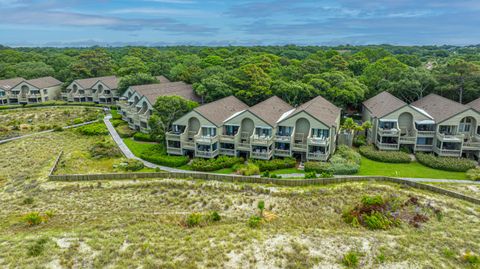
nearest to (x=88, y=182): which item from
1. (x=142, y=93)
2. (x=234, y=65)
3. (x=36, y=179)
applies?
(x=36, y=179)

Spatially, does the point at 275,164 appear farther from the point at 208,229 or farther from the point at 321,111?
the point at 208,229

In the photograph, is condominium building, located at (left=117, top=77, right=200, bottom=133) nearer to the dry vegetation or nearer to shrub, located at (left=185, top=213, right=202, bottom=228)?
the dry vegetation

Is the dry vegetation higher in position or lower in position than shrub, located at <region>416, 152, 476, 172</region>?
lower

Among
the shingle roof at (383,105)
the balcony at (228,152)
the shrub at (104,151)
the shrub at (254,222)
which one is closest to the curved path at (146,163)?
the shrub at (104,151)

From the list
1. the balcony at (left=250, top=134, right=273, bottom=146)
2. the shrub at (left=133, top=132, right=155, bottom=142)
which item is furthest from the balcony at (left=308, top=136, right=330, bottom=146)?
the shrub at (left=133, top=132, right=155, bottom=142)

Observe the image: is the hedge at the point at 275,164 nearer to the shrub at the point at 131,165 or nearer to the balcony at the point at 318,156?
the balcony at the point at 318,156

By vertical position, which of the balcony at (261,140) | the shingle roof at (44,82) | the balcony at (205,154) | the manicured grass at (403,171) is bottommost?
the manicured grass at (403,171)
